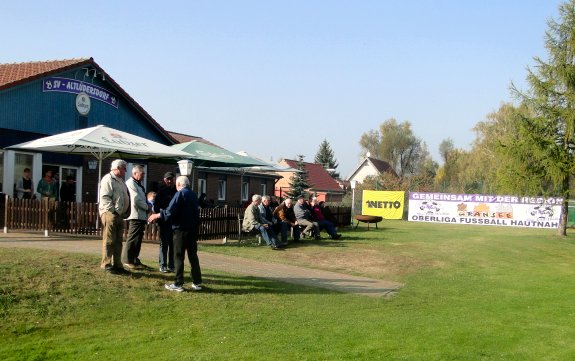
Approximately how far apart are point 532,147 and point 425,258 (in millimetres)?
12561

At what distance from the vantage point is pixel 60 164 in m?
22.5

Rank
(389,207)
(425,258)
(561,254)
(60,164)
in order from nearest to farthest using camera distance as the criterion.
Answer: (425,258), (561,254), (60,164), (389,207)

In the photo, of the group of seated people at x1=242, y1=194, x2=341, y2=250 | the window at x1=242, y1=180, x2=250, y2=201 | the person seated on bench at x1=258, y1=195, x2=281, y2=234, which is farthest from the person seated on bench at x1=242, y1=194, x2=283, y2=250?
the window at x1=242, y1=180, x2=250, y2=201

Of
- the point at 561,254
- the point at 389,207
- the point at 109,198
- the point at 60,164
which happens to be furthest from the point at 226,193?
the point at 109,198

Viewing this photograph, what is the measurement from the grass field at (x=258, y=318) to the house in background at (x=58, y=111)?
1103cm

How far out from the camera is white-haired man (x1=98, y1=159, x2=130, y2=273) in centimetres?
945

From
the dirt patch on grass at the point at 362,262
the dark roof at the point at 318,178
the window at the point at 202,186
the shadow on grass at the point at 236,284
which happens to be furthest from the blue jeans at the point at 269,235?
the dark roof at the point at 318,178

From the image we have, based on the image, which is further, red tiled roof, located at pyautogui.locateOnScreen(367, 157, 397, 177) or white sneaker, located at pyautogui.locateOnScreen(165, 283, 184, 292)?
red tiled roof, located at pyautogui.locateOnScreen(367, 157, 397, 177)

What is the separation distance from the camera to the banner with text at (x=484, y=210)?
35.7m

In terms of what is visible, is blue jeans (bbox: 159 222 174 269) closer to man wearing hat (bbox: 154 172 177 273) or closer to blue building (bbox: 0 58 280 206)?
man wearing hat (bbox: 154 172 177 273)

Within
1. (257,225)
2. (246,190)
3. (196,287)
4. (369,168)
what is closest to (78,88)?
(257,225)

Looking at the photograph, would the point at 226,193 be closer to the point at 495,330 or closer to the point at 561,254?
the point at 561,254

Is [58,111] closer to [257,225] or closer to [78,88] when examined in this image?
[78,88]

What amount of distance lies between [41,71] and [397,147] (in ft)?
228
